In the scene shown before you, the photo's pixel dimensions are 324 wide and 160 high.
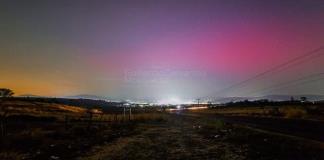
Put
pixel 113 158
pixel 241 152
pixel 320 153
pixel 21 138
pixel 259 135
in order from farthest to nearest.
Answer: pixel 259 135, pixel 21 138, pixel 241 152, pixel 113 158, pixel 320 153

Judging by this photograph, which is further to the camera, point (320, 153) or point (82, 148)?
point (82, 148)

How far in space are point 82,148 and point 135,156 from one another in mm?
4671

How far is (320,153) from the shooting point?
49.9 ft

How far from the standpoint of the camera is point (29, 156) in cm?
1661

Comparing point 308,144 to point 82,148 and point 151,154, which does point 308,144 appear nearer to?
point 151,154

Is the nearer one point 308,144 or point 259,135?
point 308,144

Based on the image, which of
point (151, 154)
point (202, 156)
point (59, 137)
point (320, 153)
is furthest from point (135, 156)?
point (59, 137)

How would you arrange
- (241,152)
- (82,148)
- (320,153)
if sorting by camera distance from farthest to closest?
(82,148) → (241,152) → (320,153)

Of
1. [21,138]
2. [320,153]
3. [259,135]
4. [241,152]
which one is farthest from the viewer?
[259,135]

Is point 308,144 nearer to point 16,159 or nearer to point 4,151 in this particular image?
point 16,159

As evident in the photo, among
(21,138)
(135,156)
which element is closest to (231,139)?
(135,156)

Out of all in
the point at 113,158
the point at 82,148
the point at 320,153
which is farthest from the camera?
the point at 82,148

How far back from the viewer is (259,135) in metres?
24.3

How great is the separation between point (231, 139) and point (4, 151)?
15.8 m
